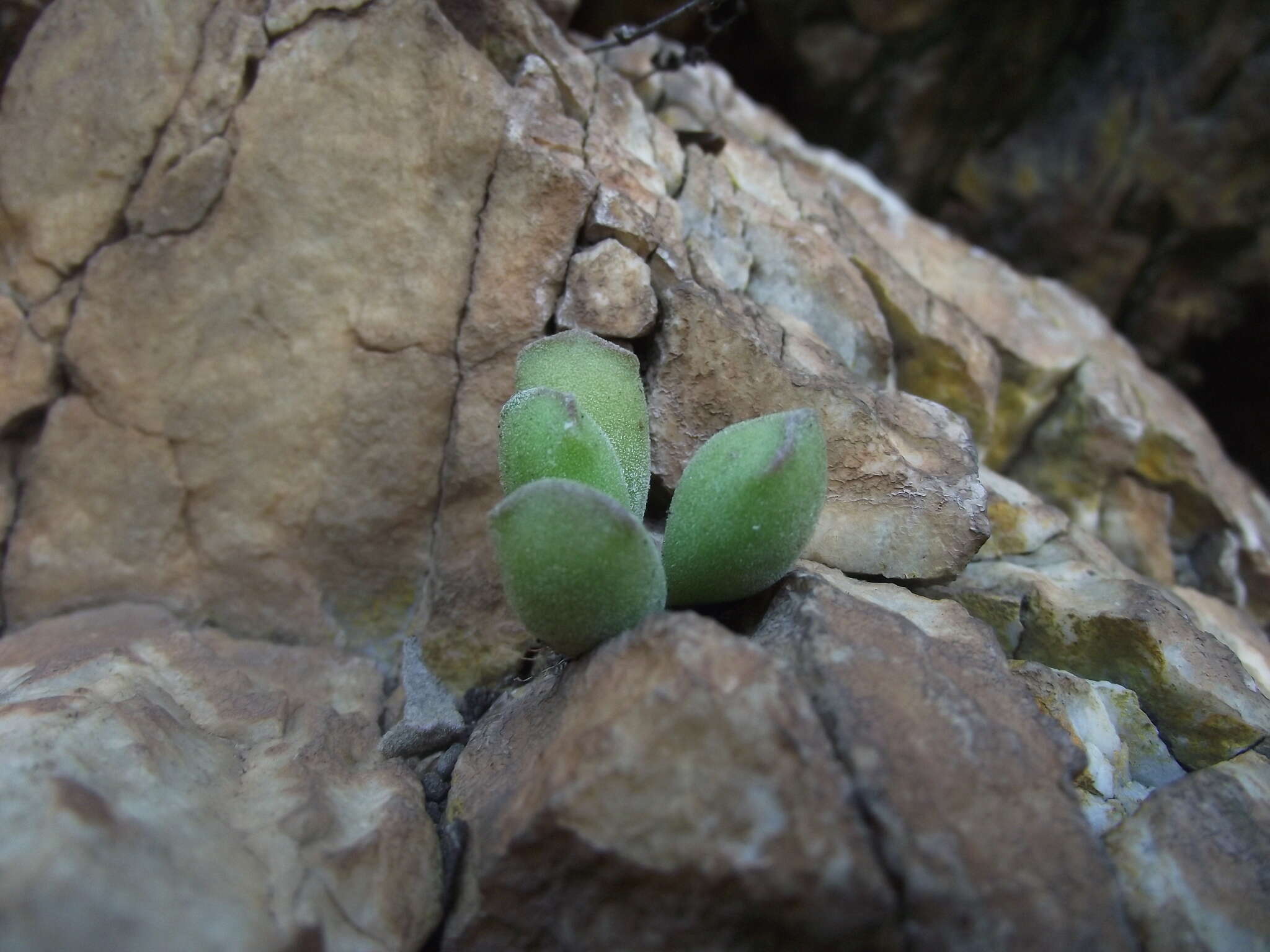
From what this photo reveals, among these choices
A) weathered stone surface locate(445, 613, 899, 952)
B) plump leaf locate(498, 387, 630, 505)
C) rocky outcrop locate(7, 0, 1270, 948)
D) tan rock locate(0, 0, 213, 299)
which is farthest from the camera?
tan rock locate(0, 0, 213, 299)

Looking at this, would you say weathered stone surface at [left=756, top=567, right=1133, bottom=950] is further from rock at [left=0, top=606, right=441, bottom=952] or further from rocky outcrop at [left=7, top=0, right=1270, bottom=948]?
rock at [left=0, top=606, right=441, bottom=952]

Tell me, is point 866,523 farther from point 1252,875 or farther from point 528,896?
point 528,896

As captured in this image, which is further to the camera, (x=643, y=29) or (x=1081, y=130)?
(x=1081, y=130)

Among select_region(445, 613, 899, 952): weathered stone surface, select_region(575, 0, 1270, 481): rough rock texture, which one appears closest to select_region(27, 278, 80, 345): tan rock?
select_region(445, 613, 899, 952): weathered stone surface

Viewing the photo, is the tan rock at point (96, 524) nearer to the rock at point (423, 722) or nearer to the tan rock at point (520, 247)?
the rock at point (423, 722)

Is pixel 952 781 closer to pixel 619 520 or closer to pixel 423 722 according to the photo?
pixel 619 520

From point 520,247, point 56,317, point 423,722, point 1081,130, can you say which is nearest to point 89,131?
point 56,317

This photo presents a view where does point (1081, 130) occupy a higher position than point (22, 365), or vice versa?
point (1081, 130)
